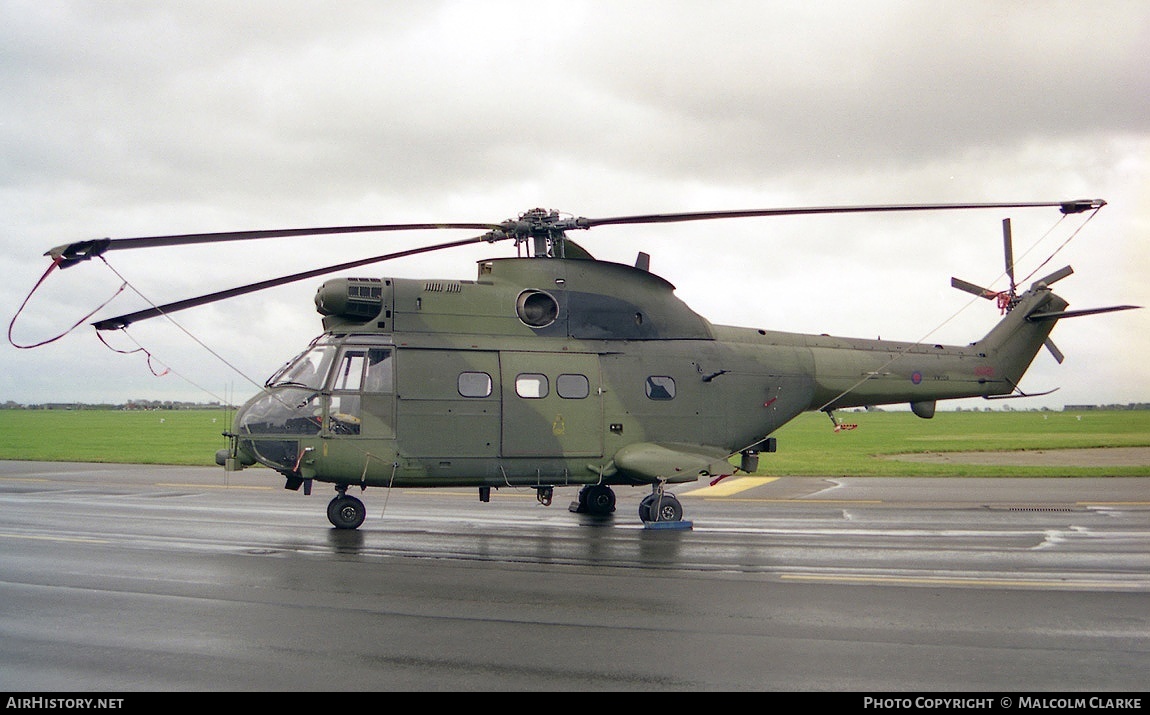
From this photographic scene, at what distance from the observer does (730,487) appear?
2405cm

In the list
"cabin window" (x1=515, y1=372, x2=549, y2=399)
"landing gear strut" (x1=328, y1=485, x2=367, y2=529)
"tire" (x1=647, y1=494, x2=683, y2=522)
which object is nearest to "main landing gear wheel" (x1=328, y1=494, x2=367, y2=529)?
"landing gear strut" (x1=328, y1=485, x2=367, y2=529)

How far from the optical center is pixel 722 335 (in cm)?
1703

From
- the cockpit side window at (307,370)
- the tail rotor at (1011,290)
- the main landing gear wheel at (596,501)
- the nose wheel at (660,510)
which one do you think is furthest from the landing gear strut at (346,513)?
the tail rotor at (1011,290)

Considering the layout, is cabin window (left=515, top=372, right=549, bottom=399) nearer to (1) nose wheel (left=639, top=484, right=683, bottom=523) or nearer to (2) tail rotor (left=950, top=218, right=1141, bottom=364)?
(1) nose wheel (left=639, top=484, right=683, bottom=523)

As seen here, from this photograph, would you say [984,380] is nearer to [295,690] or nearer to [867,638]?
[867,638]

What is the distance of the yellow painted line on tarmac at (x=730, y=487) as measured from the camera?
22.3 m

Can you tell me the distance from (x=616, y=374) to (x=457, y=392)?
2876 mm

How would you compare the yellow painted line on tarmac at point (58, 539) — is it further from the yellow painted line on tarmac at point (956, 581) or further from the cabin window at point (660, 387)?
the yellow painted line on tarmac at point (956, 581)

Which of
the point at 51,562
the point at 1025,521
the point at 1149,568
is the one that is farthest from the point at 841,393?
the point at 51,562

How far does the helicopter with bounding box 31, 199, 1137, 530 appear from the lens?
1409 centimetres

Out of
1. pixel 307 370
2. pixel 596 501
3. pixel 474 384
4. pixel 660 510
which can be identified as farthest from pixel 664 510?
pixel 307 370

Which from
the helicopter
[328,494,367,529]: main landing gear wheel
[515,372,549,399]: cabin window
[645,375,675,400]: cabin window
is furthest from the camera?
[645,375,675,400]: cabin window

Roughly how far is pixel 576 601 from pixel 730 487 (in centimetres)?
1569

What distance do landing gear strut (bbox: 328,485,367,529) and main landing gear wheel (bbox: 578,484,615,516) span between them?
15.0ft
